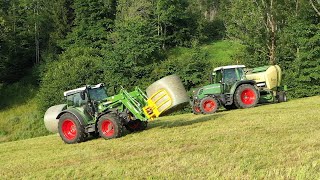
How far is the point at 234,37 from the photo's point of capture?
33.0 metres

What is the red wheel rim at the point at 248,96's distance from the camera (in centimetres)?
1811

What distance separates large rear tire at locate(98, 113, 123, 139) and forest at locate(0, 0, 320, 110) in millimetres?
18158

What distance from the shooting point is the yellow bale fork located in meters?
11.4

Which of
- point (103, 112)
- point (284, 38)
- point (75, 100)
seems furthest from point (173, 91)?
point (284, 38)

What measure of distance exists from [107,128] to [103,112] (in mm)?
500

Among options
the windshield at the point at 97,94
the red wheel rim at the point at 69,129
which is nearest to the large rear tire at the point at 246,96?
the windshield at the point at 97,94

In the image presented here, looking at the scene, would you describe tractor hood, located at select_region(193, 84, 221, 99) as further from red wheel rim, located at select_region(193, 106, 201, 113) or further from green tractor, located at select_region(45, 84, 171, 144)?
green tractor, located at select_region(45, 84, 171, 144)

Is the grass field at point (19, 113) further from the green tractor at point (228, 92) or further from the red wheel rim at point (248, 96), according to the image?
the red wheel rim at point (248, 96)

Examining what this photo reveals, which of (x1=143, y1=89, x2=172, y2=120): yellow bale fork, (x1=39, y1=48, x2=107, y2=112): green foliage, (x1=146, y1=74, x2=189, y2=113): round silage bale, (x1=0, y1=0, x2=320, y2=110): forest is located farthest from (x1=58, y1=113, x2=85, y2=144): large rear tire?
(x1=39, y1=48, x2=107, y2=112): green foliage

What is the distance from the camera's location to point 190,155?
820 cm

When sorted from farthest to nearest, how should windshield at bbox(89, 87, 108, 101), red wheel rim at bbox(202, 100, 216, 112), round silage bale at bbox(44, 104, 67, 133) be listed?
red wheel rim at bbox(202, 100, 216, 112) < round silage bale at bbox(44, 104, 67, 133) < windshield at bbox(89, 87, 108, 101)

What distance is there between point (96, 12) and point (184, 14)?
33.6 feet

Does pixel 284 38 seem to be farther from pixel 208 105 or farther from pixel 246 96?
pixel 208 105

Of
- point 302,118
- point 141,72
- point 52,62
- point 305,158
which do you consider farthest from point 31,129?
point 305,158
